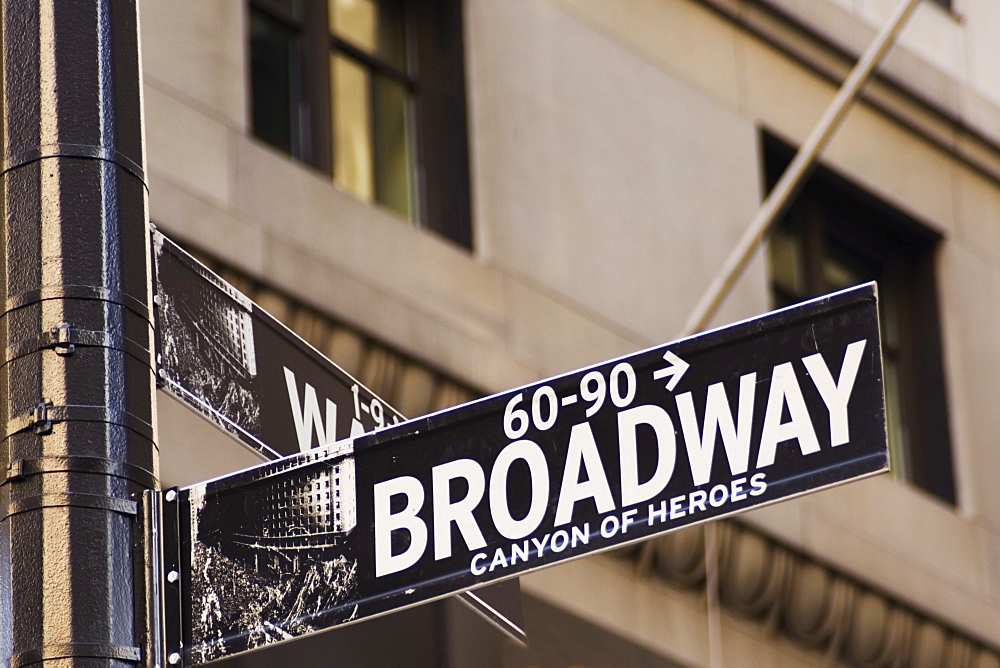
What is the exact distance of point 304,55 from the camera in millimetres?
Result: 10242

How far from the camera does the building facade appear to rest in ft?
30.6

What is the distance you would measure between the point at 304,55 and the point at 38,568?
24.2 feet

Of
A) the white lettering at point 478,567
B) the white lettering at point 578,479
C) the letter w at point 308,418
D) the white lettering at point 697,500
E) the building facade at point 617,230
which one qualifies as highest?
Result: the building facade at point 617,230

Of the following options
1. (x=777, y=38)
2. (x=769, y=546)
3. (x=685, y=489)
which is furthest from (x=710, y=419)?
(x=777, y=38)

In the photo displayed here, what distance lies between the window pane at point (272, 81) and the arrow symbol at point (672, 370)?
707 cm

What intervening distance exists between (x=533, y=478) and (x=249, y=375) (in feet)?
3.04

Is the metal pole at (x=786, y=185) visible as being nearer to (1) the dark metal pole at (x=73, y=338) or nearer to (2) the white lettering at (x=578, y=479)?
(1) the dark metal pole at (x=73, y=338)

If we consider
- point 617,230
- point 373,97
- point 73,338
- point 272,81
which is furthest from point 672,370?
point 617,230

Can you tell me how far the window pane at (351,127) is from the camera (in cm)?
1034

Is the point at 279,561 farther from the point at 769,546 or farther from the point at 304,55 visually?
the point at 769,546

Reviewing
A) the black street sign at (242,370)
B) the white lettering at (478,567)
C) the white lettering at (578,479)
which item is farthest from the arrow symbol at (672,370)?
the black street sign at (242,370)

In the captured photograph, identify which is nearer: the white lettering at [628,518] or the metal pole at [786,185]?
the white lettering at [628,518]

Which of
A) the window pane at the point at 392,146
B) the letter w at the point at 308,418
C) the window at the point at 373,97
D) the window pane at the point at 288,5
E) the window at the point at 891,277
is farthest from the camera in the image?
the window at the point at 891,277

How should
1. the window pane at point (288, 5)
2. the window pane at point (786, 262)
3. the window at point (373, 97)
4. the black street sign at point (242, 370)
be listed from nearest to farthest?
the black street sign at point (242, 370), the window at point (373, 97), the window pane at point (288, 5), the window pane at point (786, 262)
